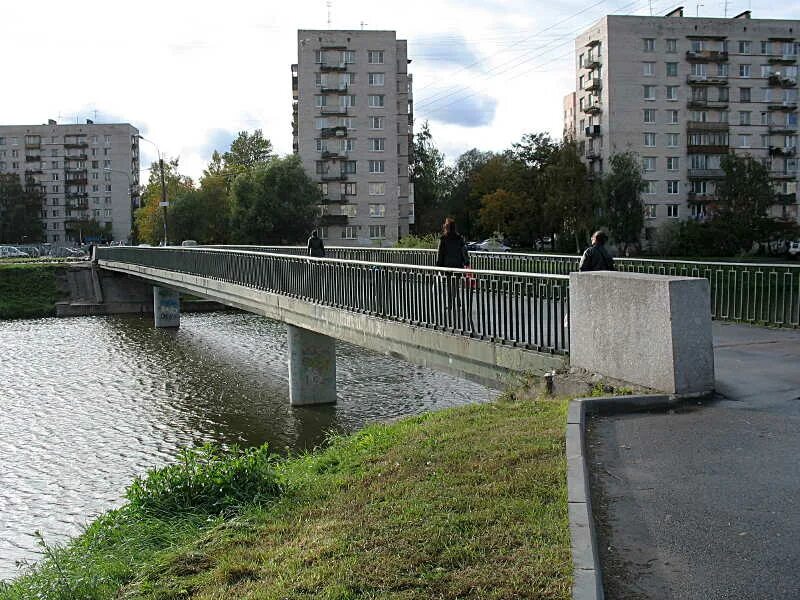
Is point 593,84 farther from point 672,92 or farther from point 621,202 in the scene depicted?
point 621,202

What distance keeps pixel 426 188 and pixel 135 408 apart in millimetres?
78816

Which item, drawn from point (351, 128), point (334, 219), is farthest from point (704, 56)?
point (334, 219)

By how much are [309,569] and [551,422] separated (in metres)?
3.38

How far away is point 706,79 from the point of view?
3004 inches

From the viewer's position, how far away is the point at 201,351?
32.2 metres

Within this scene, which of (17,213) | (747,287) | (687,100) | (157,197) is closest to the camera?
(747,287)

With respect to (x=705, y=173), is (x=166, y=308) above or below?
below

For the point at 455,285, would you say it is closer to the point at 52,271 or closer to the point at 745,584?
the point at 745,584

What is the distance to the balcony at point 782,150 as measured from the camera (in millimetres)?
78875

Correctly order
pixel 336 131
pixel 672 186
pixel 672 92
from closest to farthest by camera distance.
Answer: pixel 672 92 < pixel 672 186 < pixel 336 131

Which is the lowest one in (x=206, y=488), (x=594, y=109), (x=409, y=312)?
(x=206, y=488)

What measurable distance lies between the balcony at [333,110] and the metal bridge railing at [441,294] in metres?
63.0

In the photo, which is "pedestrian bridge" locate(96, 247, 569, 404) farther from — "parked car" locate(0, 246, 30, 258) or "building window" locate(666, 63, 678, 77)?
"parked car" locate(0, 246, 30, 258)

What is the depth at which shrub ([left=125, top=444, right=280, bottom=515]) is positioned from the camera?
7.72 m
